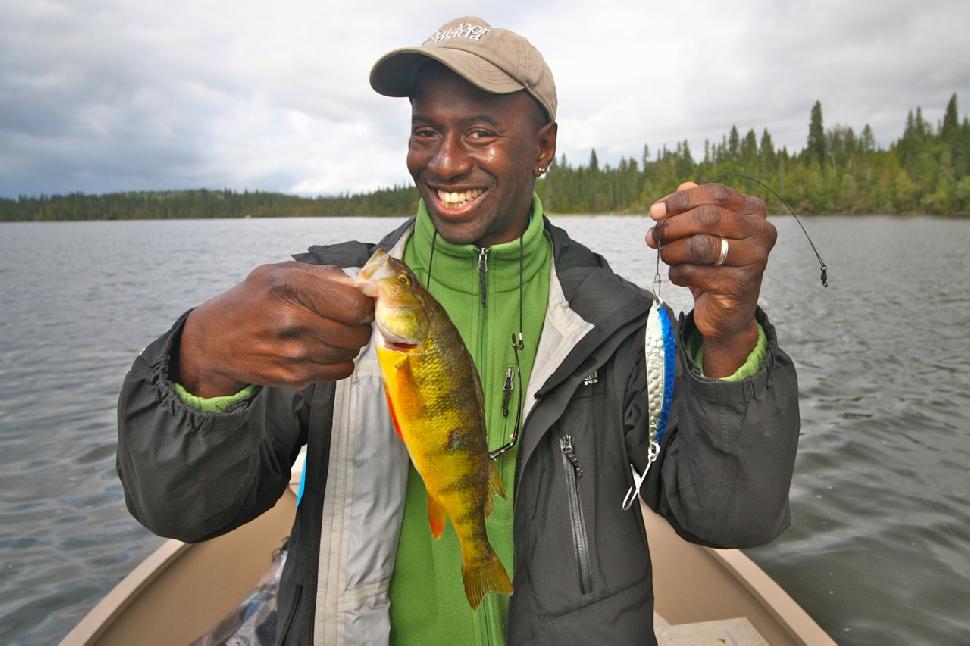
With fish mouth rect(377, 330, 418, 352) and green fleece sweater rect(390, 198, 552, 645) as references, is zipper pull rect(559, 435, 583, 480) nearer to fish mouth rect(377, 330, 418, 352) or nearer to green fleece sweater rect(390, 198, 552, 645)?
green fleece sweater rect(390, 198, 552, 645)

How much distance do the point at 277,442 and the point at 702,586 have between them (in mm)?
3713

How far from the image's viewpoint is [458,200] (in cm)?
288

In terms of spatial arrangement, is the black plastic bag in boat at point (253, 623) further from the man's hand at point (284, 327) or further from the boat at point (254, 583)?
the man's hand at point (284, 327)

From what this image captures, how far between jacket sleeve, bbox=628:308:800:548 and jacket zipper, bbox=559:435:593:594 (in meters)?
0.35

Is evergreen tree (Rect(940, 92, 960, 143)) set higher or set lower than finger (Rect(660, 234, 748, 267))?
higher

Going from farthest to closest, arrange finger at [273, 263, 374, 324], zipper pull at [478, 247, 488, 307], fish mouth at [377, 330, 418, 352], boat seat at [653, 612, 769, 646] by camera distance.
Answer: boat seat at [653, 612, 769, 646], zipper pull at [478, 247, 488, 307], fish mouth at [377, 330, 418, 352], finger at [273, 263, 374, 324]

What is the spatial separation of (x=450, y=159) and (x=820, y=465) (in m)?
8.50

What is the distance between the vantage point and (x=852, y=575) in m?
6.69

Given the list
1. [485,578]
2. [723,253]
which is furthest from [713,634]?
[723,253]

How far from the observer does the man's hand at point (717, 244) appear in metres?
1.77

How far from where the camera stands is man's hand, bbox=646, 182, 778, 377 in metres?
1.77

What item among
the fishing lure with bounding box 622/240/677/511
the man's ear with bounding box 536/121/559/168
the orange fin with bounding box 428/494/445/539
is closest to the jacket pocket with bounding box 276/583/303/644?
the orange fin with bounding box 428/494/445/539

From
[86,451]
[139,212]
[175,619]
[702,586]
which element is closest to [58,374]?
[86,451]

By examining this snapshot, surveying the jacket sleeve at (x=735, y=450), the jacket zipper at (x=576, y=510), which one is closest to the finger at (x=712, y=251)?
the jacket sleeve at (x=735, y=450)
